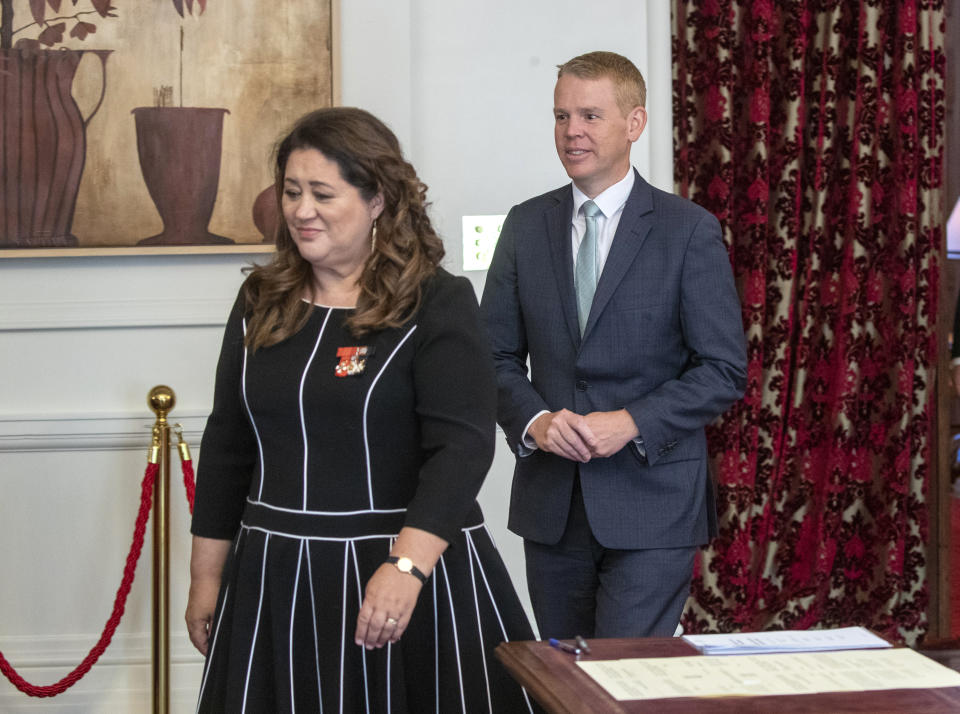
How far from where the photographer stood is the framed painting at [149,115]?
4.00 meters

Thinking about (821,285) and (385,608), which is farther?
(821,285)

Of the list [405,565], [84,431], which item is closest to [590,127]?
[405,565]

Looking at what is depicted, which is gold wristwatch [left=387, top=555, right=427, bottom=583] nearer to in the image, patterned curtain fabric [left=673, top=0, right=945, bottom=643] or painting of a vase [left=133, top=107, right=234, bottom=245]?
painting of a vase [left=133, top=107, right=234, bottom=245]

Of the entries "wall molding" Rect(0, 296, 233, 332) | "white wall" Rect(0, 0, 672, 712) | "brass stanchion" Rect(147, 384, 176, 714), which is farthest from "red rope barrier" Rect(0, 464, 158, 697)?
"wall molding" Rect(0, 296, 233, 332)

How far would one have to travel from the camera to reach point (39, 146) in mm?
4004

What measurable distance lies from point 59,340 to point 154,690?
1.28 metres

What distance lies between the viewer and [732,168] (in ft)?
14.5

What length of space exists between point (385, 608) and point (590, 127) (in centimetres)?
132

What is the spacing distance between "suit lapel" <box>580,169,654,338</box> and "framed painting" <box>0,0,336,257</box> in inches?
68.2

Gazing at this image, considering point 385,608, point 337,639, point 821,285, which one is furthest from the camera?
point 821,285

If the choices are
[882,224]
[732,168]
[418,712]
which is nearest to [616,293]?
[418,712]

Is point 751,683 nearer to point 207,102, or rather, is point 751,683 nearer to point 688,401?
point 688,401

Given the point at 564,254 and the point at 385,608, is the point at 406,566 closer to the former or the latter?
the point at 385,608

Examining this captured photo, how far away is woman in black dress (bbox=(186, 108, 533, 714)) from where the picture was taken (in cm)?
203
